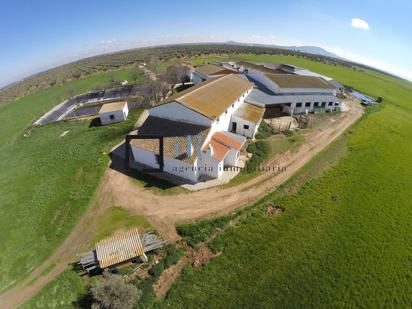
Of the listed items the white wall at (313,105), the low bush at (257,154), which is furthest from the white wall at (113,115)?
the white wall at (313,105)

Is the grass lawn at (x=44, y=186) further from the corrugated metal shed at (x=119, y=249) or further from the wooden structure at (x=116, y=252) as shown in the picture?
the corrugated metal shed at (x=119, y=249)

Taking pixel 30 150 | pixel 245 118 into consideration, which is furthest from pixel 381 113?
pixel 30 150

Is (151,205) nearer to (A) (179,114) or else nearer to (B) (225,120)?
(A) (179,114)

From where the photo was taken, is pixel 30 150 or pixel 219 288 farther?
pixel 30 150

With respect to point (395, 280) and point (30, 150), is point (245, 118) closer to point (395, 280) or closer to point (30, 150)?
point (395, 280)

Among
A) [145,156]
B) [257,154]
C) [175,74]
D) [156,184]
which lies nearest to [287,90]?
[257,154]

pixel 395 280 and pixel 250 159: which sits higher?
pixel 250 159
